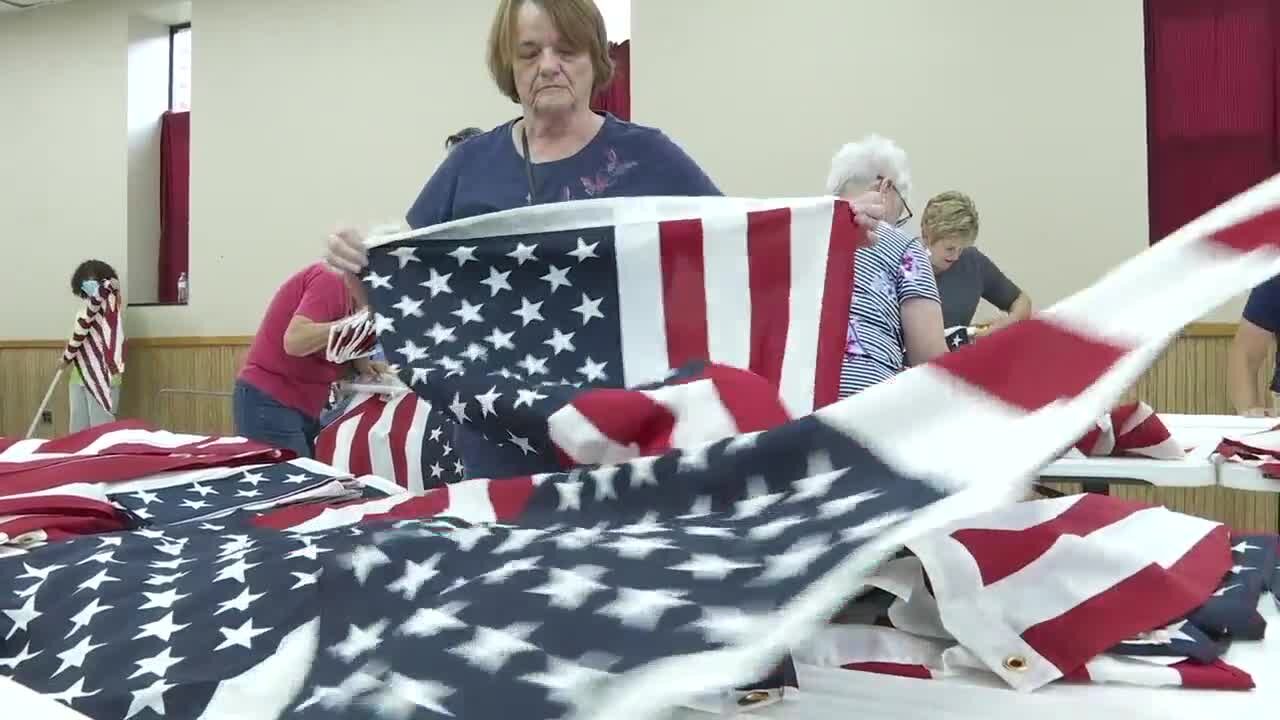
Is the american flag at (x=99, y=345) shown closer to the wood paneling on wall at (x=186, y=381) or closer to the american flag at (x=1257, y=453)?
the wood paneling on wall at (x=186, y=381)

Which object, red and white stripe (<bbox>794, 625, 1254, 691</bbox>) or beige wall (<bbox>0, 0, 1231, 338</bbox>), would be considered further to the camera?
beige wall (<bbox>0, 0, 1231, 338</bbox>)

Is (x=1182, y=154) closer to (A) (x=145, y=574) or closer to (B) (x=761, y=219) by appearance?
(B) (x=761, y=219)

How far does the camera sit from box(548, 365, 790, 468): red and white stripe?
104 centimetres

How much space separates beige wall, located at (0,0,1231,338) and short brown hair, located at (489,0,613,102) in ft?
11.4

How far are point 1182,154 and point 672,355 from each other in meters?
4.07

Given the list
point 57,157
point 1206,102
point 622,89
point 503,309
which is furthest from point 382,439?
point 57,157

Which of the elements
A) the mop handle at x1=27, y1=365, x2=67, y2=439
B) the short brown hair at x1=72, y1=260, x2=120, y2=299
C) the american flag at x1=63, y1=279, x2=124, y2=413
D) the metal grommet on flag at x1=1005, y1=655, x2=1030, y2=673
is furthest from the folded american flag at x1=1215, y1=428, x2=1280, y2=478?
the mop handle at x1=27, y1=365, x2=67, y2=439

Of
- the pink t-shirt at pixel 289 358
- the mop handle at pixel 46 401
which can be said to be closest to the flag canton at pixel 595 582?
the pink t-shirt at pixel 289 358

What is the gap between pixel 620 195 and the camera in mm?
1825

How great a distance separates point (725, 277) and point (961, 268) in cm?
308

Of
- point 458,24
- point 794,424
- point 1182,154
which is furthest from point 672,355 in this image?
point 458,24

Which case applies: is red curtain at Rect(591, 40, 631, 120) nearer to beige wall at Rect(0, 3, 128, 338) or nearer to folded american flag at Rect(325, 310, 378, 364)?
folded american flag at Rect(325, 310, 378, 364)

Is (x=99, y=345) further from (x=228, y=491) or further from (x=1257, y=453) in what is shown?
(x=1257, y=453)

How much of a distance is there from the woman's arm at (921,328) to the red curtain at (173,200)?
646 cm
